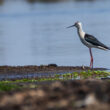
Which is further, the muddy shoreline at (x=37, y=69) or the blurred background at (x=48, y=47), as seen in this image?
the blurred background at (x=48, y=47)

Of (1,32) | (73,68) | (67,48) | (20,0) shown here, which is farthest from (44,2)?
(73,68)

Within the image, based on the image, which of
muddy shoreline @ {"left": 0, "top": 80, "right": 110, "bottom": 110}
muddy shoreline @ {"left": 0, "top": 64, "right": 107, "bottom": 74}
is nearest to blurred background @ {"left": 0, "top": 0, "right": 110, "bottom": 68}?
muddy shoreline @ {"left": 0, "top": 64, "right": 107, "bottom": 74}

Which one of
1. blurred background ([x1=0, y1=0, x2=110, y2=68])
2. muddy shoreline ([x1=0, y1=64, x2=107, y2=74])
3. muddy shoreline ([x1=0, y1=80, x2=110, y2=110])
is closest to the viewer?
muddy shoreline ([x1=0, y1=80, x2=110, y2=110])

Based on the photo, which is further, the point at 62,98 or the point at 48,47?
the point at 48,47

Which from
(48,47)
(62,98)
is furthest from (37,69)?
(62,98)

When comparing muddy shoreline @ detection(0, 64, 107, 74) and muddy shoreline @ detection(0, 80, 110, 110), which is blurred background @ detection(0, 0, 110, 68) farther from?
muddy shoreline @ detection(0, 80, 110, 110)

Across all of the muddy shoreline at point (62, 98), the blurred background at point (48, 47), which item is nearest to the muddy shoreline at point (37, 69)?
the blurred background at point (48, 47)

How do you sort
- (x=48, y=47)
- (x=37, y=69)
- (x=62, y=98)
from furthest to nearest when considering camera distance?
1. (x=48, y=47)
2. (x=37, y=69)
3. (x=62, y=98)

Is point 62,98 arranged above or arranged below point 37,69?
below

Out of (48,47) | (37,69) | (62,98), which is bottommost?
(62,98)

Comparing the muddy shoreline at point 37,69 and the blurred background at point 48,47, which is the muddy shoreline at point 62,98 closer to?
the muddy shoreline at point 37,69

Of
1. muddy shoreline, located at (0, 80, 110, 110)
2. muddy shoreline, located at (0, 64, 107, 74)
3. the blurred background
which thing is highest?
the blurred background

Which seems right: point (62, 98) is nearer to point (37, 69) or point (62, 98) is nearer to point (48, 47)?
point (37, 69)

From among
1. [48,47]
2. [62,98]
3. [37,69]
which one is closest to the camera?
[62,98]
